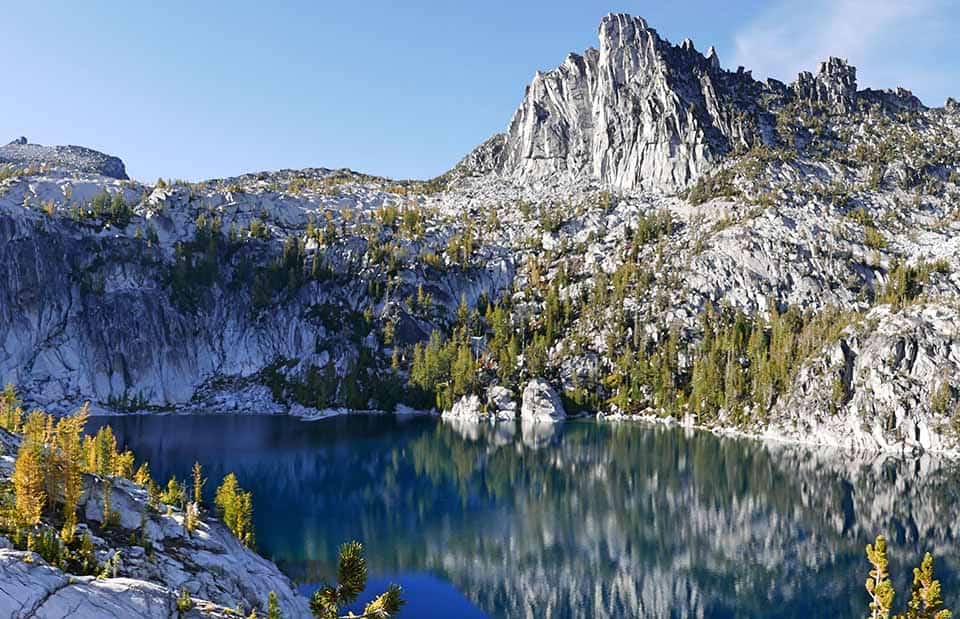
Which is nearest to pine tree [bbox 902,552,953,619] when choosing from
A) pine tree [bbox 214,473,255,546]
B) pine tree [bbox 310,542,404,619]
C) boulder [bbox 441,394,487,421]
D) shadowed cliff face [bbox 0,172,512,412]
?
pine tree [bbox 310,542,404,619]

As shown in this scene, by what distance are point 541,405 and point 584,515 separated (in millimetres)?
76612

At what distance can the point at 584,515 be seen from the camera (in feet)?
260

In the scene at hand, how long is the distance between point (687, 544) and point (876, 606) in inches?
1949

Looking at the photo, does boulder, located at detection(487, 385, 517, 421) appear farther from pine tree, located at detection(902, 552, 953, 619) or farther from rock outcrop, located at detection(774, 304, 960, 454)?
pine tree, located at detection(902, 552, 953, 619)

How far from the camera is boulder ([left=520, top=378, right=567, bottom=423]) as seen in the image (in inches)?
6093

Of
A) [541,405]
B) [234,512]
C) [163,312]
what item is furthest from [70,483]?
[163,312]

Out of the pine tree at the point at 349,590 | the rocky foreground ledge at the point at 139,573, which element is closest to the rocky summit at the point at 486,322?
the rocky foreground ledge at the point at 139,573


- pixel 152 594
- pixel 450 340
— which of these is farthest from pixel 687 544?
pixel 450 340

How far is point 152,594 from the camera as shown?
26.8 metres

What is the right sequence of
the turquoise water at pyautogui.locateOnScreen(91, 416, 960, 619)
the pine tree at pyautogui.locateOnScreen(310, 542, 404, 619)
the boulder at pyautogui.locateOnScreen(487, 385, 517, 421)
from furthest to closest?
the boulder at pyautogui.locateOnScreen(487, 385, 517, 421) < the turquoise water at pyautogui.locateOnScreen(91, 416, 960, 619) < the pine tree at pyautogui.locateOnScreen(310, 542, 404, 619)

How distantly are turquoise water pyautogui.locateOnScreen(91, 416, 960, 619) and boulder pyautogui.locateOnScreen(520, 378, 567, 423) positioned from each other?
20.8m

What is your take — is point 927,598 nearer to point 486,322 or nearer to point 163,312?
point 486,322

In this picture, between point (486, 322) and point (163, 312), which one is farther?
point (486, 322)

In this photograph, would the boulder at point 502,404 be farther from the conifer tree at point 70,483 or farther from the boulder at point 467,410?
the conifer tree at point 70,483
